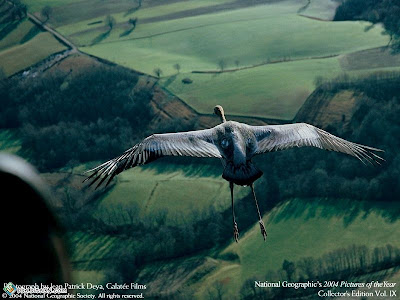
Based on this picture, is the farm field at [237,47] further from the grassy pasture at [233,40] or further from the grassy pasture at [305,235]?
the grassy pasture at [305,235]

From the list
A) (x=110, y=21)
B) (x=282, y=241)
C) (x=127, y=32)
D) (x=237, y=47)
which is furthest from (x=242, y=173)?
(x=110, y=21)

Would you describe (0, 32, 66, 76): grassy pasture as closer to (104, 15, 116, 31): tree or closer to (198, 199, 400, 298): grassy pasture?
(104, 15, 116, 31): tree

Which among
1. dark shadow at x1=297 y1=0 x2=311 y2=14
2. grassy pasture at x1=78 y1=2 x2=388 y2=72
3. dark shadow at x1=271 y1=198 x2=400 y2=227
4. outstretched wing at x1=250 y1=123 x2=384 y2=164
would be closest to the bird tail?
outstretched wing at x1=250 y1=123 x2=384 y2=164

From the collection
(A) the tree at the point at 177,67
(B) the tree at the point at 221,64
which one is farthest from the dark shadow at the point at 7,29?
(B) the tree at the point at 221,64

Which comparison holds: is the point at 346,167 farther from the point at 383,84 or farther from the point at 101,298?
the point at 101,298

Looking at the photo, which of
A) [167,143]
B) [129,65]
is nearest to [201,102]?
[129,65]

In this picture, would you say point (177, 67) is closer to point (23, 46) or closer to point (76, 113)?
point (76, 113)

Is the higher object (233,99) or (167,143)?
(233,99)
